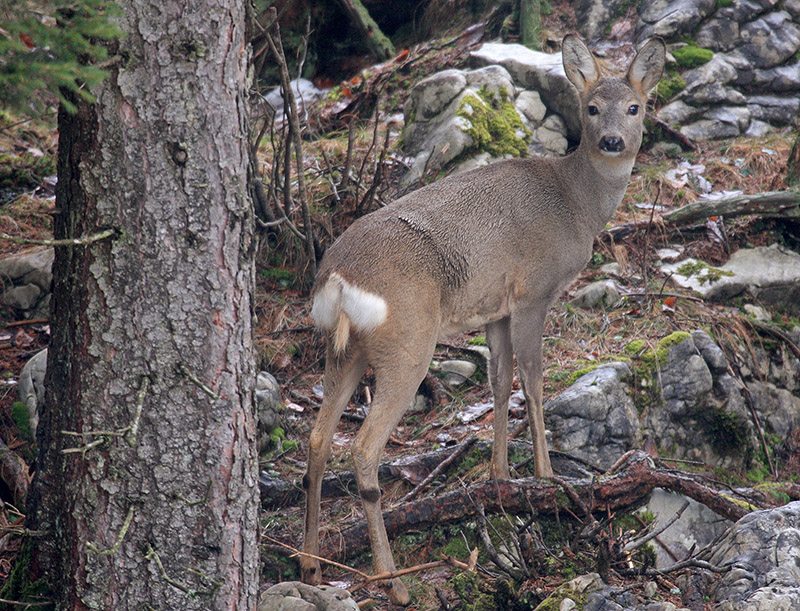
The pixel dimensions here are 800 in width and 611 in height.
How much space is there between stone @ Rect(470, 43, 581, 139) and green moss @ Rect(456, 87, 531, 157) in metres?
0.60

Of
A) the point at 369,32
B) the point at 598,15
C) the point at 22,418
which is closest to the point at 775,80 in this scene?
the point at 598,15

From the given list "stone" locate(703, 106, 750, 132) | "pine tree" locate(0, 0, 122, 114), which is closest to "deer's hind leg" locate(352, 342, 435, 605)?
"pine tree" locate(0, 0, 122, 114)

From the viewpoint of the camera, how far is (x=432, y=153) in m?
7.80

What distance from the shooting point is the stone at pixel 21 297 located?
20.8ft

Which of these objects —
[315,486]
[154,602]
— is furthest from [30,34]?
[315,486]

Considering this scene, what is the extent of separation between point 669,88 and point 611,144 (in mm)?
4867

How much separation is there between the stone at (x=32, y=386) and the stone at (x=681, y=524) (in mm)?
3953

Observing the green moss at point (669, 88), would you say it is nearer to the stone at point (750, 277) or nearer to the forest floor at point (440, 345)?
the forest floor at point (440, 345)

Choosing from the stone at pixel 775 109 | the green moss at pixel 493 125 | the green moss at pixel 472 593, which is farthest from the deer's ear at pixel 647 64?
the stone at pixel 775 109

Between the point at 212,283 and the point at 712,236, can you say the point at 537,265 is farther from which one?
the point at 712,236

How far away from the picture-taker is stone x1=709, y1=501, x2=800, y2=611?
11.6 feet

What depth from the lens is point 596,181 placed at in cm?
574

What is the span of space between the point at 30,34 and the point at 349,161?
190 inches

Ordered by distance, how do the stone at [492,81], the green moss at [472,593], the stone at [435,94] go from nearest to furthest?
Answer: the green moss at [472,593], the stone at [435,94], the stone at [492,81]
